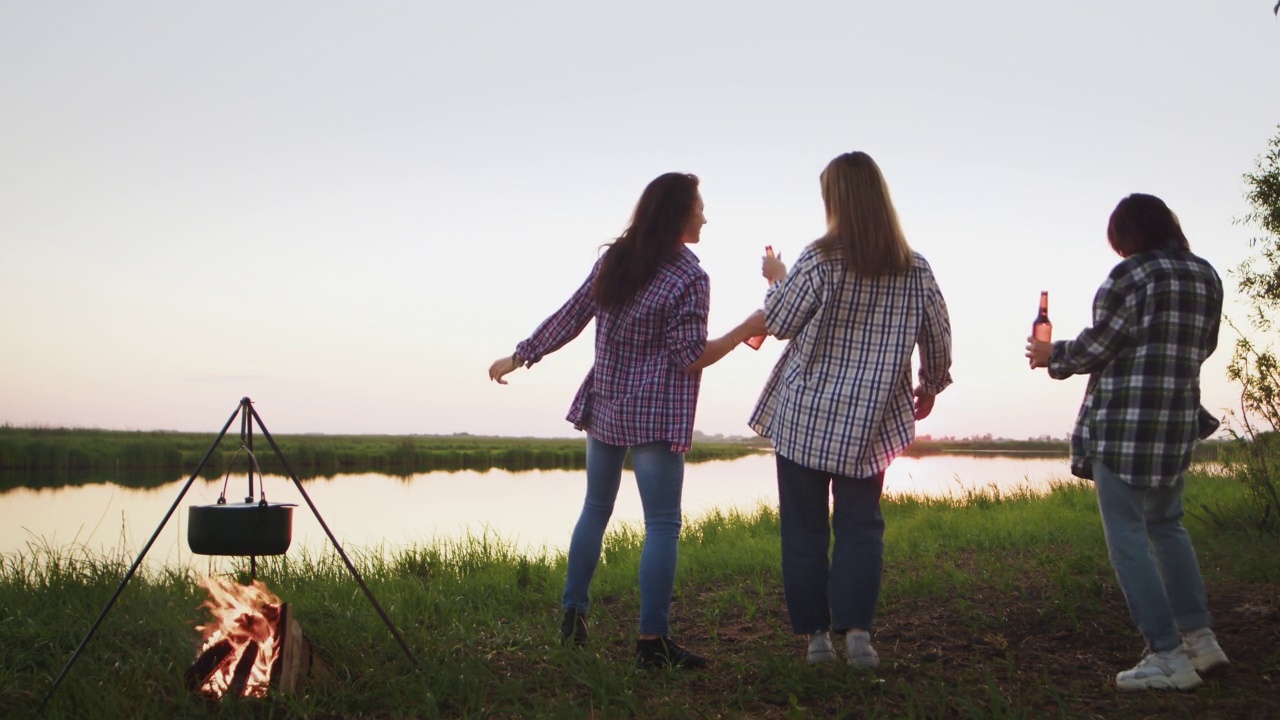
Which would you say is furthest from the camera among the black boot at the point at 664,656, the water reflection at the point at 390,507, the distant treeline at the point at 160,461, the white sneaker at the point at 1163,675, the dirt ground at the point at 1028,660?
the distant treeline at the point at 160,461

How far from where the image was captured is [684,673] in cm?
333

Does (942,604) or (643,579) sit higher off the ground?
(643,579)

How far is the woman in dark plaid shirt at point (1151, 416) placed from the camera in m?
3.03

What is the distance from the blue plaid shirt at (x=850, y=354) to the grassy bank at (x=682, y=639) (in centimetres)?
82

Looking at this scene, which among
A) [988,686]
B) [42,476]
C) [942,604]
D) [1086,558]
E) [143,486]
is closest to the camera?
[988,686]

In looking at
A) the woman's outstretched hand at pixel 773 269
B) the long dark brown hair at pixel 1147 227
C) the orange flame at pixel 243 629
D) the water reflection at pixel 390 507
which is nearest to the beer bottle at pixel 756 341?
the woman's outstretched hand at pixel 773 269

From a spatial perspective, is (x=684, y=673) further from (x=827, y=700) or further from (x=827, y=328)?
(x=827, y=328)

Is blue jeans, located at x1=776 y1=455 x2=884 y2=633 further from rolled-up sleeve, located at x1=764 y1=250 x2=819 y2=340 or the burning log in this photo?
→ the burning log

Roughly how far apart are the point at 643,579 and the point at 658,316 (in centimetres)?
103

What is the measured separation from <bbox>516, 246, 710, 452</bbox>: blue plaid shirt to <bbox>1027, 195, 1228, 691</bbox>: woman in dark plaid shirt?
51.7 inches

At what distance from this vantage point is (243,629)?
3207 millimetres

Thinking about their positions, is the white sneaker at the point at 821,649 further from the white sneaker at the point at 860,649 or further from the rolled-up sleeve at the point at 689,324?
the rolled-up sleeve at the point at 689,324

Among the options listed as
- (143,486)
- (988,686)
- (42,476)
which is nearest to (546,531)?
(988,686)

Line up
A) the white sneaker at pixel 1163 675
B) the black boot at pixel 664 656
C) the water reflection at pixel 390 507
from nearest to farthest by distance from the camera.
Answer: the white sneaker at pixel 1163 675 → the black boot at pixel 664 656 → the water reflection at pixel 390 507
